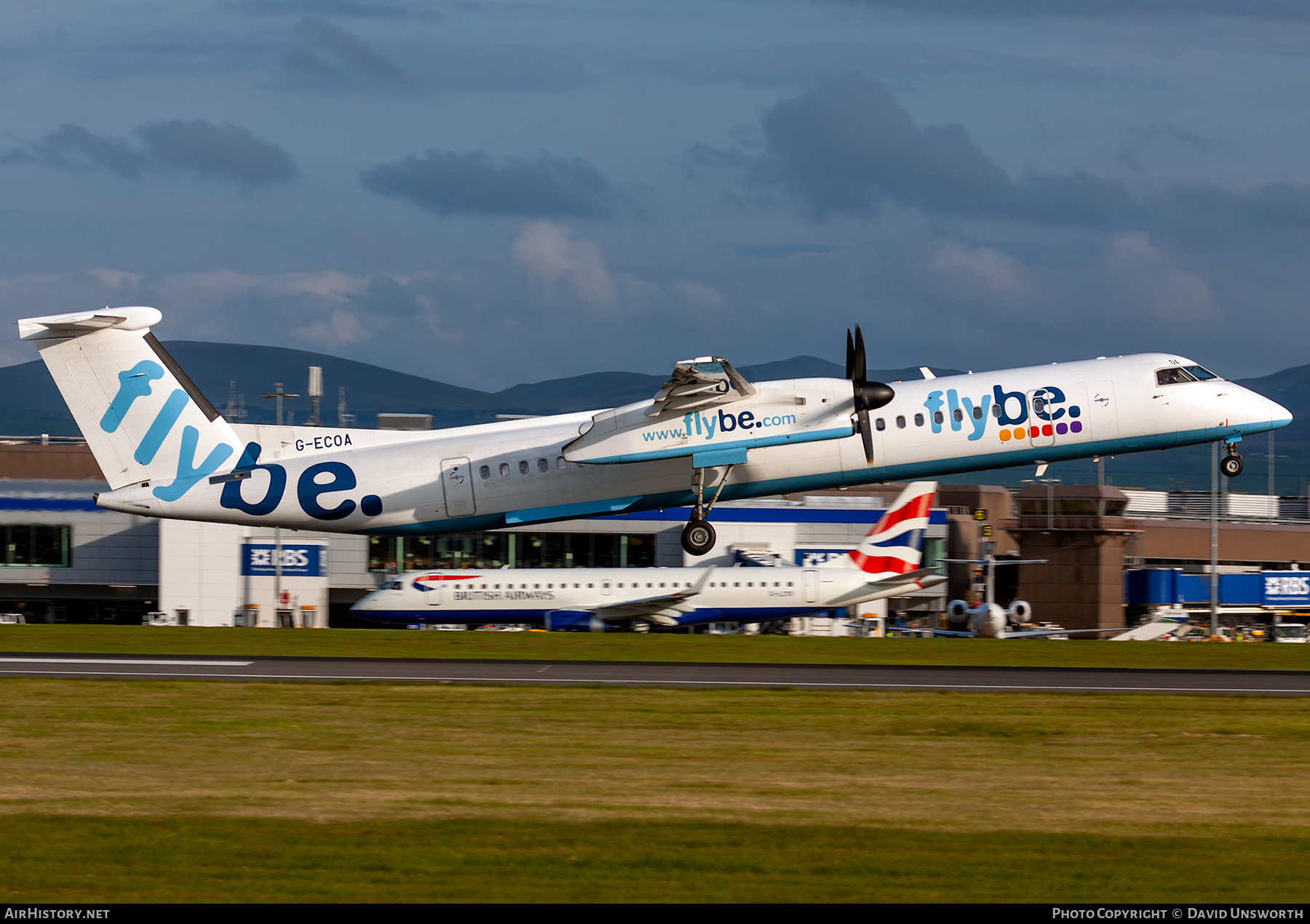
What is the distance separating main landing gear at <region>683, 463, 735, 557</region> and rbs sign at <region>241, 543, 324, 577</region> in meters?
31.3

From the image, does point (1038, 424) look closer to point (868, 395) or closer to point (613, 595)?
point (868, 395)

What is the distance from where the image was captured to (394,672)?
27.0m

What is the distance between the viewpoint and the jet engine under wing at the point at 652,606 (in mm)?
46906

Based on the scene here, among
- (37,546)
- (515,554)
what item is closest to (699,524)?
(515,554)

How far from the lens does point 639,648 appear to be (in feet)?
109

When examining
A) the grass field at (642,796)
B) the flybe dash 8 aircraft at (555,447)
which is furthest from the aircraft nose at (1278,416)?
the grass field at (642,796)

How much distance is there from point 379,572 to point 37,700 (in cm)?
3906

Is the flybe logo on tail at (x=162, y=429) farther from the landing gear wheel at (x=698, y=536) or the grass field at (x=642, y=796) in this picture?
the landing gear wheel at (x=698, y=536)

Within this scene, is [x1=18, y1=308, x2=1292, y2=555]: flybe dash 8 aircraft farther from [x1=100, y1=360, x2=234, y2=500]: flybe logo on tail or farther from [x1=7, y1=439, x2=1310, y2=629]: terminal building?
[x1=7, y1=439, x2=1310, y2=629]: terminal building

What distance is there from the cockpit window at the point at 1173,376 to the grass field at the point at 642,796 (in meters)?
8.51

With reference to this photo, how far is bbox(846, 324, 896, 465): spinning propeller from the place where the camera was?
27.6m

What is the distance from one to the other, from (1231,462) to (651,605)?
74.2 feet

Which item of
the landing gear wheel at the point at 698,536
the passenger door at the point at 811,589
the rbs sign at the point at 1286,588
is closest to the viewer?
the landing gear wheel at the point at 698,536

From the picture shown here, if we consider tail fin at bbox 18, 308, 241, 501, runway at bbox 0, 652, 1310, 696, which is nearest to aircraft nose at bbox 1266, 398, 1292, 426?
runway at bbox 0, 652, 1310, 696
